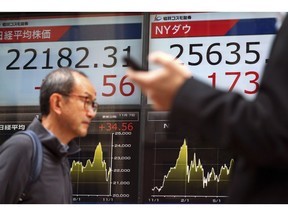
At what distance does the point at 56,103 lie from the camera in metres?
3.08

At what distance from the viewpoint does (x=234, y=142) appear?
48.3 inches

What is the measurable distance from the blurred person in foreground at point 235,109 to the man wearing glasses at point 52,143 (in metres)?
1.44

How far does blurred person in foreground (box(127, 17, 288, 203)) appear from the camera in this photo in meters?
1.21

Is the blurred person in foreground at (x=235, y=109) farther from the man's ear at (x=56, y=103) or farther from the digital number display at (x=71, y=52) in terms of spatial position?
the digital number display at (x=71, y=52)

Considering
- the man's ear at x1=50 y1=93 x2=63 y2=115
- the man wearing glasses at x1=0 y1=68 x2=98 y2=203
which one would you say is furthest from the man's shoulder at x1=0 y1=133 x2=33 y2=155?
the man's ear at x1=50 y1=93 x2=63 y2=115

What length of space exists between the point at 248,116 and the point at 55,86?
1952 millimetres

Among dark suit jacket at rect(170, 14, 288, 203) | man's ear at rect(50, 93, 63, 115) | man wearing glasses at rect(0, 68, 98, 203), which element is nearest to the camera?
dark suit jacket at rect(170, 14, 288, 203)

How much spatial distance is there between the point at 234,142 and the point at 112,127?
420cm

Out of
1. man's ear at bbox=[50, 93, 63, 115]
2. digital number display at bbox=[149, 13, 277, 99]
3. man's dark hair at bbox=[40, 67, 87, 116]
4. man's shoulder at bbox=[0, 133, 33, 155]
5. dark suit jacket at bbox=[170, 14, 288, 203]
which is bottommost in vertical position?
dark suit jacket at bbox=[170, 14, 288, 203]

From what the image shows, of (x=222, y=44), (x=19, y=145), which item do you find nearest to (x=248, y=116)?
(x=19, y=145)

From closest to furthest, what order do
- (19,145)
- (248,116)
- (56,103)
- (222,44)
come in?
(248,116)
(19,145)
(56,103)
(222,44)

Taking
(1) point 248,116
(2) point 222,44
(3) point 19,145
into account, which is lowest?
(1) point 248,116

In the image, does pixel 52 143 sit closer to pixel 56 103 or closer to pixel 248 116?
pixel 56 103

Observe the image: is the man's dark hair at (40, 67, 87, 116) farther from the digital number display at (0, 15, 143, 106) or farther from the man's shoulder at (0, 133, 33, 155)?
the digital number display at (0, 15, 143, 106)
